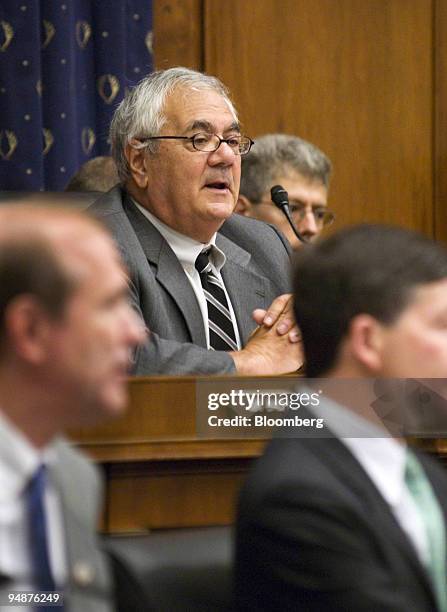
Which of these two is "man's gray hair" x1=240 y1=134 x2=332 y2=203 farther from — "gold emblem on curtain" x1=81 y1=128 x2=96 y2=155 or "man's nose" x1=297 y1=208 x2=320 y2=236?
"gold emblem on curtain" x1=81 y1=128 x2=96 y2=155

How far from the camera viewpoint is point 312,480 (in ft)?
4.60

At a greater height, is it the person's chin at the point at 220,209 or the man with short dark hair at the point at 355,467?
the person's chin at the point at 220,209

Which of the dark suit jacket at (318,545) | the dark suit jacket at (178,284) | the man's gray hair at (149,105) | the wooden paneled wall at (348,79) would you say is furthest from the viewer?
the wooden paneled wall at (348,79)

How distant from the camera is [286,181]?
3.89 meters

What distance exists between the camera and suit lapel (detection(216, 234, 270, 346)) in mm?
2840

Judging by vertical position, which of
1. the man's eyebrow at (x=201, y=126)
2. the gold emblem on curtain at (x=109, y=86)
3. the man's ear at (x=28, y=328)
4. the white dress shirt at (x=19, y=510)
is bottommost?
the white dress shirt at (x=19, y=510)

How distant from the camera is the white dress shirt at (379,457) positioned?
1.45 metres

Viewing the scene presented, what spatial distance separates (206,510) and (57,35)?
7.83ft

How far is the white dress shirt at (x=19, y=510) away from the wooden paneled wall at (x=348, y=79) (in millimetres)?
3200

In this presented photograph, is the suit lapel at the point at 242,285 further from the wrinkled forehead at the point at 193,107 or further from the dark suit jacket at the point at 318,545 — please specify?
the dark suit jacket at the point at 318,545

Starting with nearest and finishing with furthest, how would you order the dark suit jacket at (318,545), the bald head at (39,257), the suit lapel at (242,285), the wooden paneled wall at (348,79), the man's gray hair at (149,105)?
the bald head at (39,257)
the dark suit jacket at (318,545)
the suit lapel at (242,285)
the man's gray hair at (149,105)
the wooden paneled wall at (348,79)

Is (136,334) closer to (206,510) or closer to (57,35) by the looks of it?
(206,510)

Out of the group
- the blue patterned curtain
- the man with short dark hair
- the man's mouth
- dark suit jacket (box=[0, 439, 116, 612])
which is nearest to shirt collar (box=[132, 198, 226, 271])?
the man's mouth

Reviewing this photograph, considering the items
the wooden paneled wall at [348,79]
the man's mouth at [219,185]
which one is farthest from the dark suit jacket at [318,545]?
the wooden paneled wall at [348,79]
